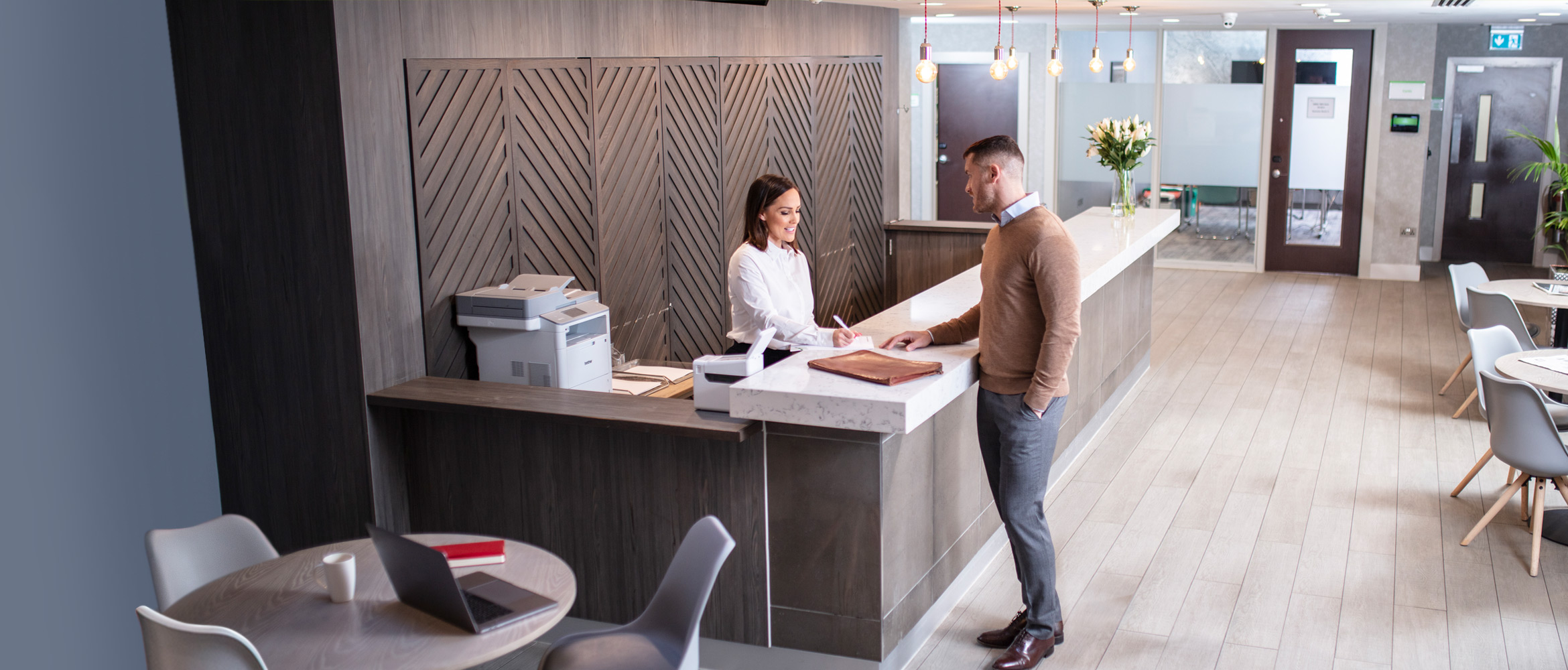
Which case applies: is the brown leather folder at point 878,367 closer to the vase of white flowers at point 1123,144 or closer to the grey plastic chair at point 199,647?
the grey plastic chair at point 199,647

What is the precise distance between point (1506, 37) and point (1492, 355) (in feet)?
24.4

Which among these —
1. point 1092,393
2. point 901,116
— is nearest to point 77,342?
point 1092,393

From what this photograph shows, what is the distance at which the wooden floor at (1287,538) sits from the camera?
13.6 feet

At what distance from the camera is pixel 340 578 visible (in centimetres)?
296

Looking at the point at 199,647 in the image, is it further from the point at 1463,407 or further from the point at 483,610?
the point at 1463,407

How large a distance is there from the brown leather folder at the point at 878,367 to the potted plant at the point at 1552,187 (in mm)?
7104

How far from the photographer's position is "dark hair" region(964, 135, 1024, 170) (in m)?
3.67

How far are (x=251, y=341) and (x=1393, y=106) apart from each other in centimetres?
1090

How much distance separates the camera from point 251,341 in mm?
4145

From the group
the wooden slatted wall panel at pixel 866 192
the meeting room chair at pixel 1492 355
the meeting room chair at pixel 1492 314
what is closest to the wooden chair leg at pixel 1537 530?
the meeting room chair at pixel 1492 355

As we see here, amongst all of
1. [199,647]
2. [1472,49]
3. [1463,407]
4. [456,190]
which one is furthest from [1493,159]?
[199,647]

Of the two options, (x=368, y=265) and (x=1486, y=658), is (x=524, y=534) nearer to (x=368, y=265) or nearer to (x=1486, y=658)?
(x=368, y=265)

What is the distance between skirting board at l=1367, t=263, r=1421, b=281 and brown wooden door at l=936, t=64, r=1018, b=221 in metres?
3.85

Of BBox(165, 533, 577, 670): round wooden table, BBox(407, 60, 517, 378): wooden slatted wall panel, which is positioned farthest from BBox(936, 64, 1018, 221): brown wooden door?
BBox(165, 533, 577, 670): round wooden table
